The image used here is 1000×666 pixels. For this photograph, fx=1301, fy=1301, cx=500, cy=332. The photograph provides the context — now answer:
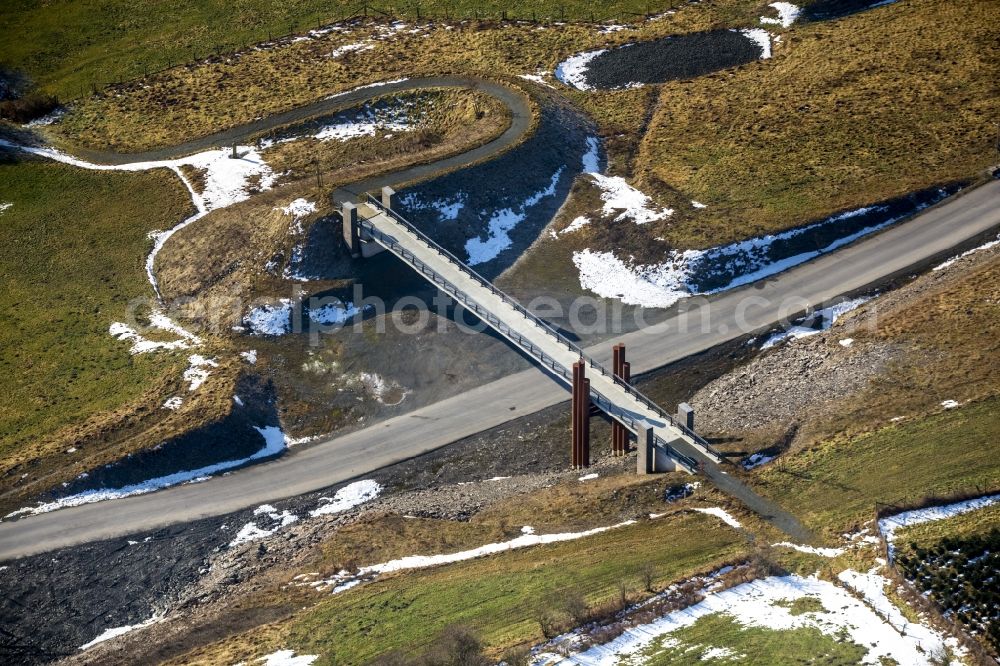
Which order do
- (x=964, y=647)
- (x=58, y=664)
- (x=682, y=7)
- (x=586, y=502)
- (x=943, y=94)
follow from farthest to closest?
(x=682, y=7)
(x=943, y=94)
(x=586, y=502)
(x=58, y=664)
(x=964, y=647)

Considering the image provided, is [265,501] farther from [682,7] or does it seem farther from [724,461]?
[682,7]

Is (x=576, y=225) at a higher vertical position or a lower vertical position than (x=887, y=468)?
higher

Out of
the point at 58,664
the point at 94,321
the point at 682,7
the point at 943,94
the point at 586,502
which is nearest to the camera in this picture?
the point at 58,664

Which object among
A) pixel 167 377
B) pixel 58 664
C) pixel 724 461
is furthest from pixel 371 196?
pixel 58 664

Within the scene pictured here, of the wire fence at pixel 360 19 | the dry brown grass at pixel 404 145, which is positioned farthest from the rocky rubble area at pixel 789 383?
the wire fence at pixel 360 19

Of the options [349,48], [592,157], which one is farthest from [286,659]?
[349,48]

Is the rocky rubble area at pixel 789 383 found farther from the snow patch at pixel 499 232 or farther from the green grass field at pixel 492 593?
the snow patch at pixel 499 232

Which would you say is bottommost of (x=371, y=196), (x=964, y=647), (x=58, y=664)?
(x=58, y=664)

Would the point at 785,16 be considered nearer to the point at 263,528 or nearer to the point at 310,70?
the point at 310,70
